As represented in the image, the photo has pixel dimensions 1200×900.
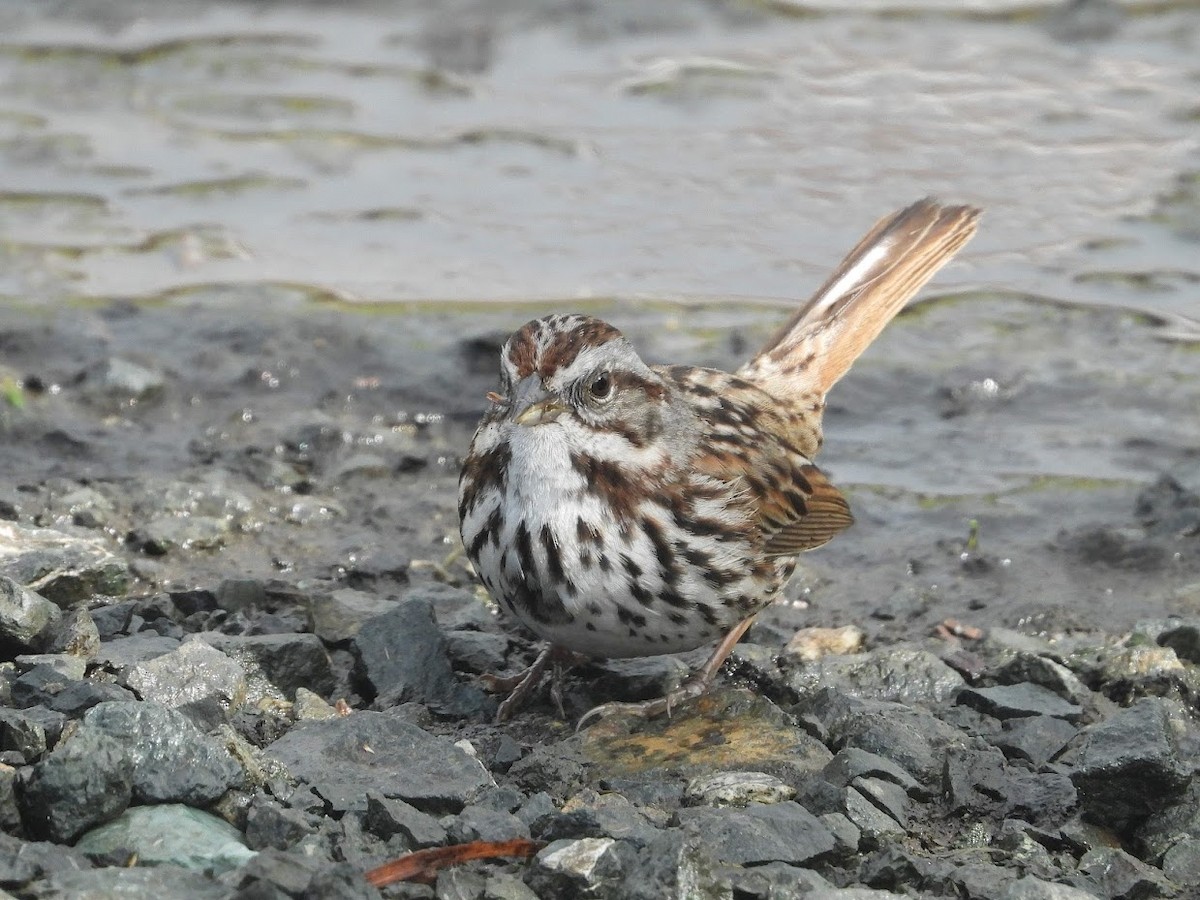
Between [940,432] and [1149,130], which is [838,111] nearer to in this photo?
[1149,130]

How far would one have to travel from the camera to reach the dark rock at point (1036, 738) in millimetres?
5645

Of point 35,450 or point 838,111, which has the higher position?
point 838,111

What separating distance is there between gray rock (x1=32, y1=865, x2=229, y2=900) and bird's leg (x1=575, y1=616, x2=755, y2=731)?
194 cm

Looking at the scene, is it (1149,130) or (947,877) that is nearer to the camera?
(947,877)

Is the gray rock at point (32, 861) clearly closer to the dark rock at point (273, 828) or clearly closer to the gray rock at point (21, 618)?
the dark rock at point (273, 828)

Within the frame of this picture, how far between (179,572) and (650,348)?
3659 millimetres

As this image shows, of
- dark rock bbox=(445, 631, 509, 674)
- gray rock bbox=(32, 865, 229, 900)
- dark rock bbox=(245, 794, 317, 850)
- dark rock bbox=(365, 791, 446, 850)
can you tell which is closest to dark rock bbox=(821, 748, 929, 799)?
dark rock bbox=(365, 791, 446, 850)

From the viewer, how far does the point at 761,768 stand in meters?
5.45

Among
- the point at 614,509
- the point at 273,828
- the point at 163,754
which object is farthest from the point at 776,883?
the point at 163,754

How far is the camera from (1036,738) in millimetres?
5707

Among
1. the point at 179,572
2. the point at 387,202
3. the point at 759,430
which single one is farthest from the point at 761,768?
the point at 387,202

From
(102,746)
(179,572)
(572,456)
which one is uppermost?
(572,456)

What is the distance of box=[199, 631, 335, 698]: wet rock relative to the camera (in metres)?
5.85

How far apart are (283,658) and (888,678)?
6.92 ft
